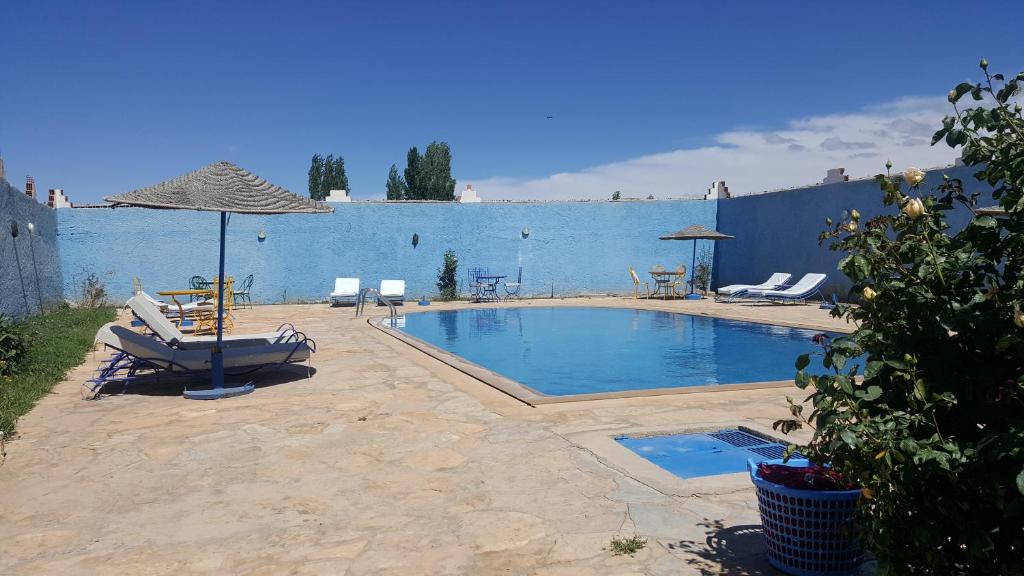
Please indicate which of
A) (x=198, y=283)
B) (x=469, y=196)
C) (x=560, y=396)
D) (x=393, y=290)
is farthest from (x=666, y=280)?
(x=560, y=396)

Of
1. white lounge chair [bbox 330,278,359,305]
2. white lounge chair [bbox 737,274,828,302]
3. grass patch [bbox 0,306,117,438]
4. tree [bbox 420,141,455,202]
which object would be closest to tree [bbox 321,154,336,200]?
tree [bbox 420,141,455,202]

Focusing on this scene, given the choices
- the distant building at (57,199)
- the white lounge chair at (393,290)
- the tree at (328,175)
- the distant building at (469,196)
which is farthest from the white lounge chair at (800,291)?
the tree at (328,175)

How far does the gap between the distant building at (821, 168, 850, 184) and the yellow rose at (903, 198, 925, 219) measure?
17897 mm

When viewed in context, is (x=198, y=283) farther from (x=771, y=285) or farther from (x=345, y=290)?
(x=771, y=285)

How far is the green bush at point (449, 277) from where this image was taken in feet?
65.5

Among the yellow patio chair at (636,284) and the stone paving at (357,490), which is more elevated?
the yellow patio chair at (636,284)

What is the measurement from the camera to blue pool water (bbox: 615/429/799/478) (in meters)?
4.76

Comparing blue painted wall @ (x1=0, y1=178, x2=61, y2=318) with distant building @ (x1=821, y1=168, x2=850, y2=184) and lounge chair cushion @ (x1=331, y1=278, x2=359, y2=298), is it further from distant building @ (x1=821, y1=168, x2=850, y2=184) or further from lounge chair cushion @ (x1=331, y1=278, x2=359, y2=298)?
distant building @ (x1=821, y1=168, x2=850, y2=184)

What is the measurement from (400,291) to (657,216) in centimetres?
852

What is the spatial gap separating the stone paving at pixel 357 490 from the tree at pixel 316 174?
49.9 meters

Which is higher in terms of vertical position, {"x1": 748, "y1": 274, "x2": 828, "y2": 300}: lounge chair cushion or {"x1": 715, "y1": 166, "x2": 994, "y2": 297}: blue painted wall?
{"x1": 715, "y1": 166, "x2": 994, "y2": 297}: blue painted wall

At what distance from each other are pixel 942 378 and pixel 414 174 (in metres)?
51.0

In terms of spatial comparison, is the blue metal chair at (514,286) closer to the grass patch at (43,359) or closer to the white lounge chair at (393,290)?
the white lounge chair at (393,290)

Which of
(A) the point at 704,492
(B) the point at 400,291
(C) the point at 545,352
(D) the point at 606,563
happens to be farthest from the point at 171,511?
(B) the point at 400,291
